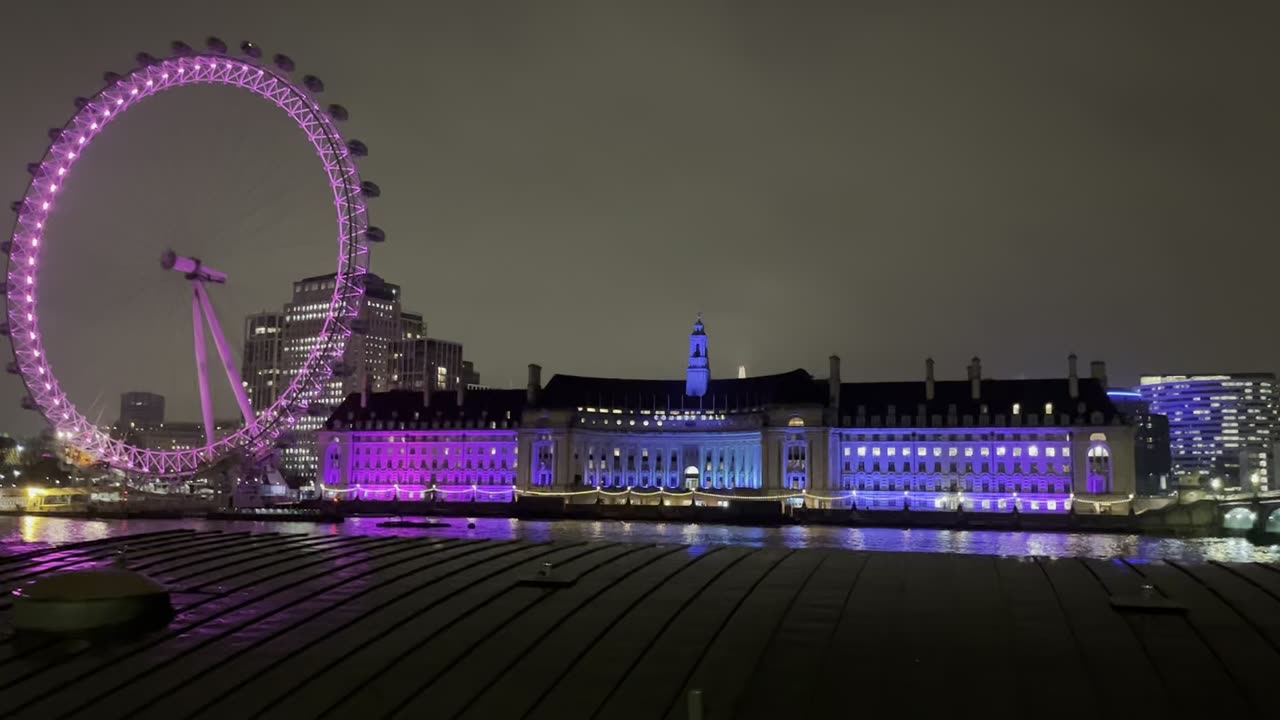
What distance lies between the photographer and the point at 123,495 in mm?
189000

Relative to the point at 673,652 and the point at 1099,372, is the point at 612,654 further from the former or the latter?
the point at 1099,372

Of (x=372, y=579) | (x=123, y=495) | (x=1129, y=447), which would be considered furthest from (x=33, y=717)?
(x=123, y=495)

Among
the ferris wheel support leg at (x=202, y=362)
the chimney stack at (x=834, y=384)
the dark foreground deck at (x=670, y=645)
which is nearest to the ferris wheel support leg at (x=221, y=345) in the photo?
the ferris wheel support leg at (x=202, y=362)

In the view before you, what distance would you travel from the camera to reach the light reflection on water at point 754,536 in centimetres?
10181

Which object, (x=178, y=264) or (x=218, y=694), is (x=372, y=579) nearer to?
(x=218, y=694)

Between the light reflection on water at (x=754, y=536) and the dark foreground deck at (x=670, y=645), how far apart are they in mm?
60780

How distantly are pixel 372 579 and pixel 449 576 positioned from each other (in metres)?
2.18

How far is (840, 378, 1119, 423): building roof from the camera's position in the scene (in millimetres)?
176250

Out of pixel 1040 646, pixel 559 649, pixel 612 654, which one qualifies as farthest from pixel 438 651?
pixel 1040 646

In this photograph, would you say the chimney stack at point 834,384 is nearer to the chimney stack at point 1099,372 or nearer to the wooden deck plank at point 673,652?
the chimney stack at point 1099,372

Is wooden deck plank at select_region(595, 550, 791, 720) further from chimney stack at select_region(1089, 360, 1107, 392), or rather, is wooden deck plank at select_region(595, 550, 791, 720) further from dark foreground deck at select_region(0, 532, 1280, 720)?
chimney stack at select_region(1089, 360, 1107, 392)

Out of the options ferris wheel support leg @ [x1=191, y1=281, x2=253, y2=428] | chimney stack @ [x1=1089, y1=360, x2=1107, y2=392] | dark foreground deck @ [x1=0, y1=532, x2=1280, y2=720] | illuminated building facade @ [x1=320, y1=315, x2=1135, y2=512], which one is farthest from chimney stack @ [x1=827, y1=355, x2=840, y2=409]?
dark foreground deck @ [x1=0, y1=532, x2=1280, y2=720]

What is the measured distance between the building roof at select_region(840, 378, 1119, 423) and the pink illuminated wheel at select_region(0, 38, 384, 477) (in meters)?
103

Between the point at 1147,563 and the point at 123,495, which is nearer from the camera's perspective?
the point at 1147,563
